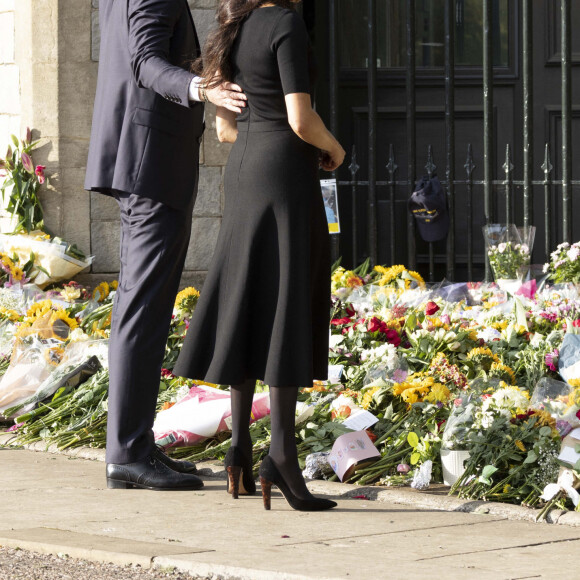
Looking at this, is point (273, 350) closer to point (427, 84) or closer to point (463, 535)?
point (463, 535)

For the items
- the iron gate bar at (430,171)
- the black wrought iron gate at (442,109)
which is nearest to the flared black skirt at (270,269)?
the iron gate bar at (430,171)

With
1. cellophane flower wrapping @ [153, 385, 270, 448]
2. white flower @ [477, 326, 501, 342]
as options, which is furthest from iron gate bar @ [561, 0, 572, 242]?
cellophane flower wrapping @ [153, 385, 270, 448]

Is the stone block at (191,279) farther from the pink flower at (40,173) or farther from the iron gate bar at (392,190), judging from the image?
the iron gate bar at (392,190)

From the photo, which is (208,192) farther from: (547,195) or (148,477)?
(148,477)

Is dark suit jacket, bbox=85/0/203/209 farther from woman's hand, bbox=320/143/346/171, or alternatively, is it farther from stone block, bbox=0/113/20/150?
stone block, bbox=0/113/20/150

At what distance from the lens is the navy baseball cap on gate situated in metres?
7.19

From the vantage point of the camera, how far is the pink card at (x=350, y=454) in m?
4.26

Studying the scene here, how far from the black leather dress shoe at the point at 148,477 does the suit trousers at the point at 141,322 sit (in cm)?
3

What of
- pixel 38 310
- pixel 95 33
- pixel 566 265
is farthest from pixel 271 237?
pixel 95 33

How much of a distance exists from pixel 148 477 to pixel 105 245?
10.7 feet

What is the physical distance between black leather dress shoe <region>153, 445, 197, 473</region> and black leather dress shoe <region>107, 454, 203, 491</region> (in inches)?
2.7

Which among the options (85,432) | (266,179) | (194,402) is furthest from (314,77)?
(85,432)

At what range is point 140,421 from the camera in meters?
4.18

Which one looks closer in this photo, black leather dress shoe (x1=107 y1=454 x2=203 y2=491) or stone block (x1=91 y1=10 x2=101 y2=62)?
black leather dress shoe (x1=107 y1=454 x2=203 y2=491)
